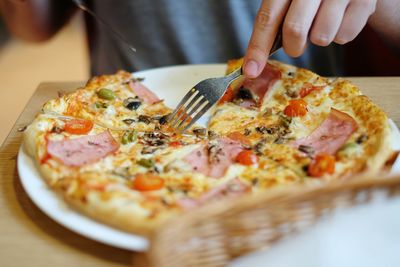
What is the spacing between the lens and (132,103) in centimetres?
220

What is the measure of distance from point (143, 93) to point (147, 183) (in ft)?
2.86

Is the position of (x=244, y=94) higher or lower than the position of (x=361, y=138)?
lower

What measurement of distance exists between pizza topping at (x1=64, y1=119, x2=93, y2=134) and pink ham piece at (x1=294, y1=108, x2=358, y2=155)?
807 millimetres

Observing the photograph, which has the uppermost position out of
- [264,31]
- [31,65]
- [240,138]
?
[264,31]

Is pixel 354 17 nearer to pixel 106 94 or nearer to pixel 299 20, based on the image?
pixel 299 20

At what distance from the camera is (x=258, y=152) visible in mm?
1813

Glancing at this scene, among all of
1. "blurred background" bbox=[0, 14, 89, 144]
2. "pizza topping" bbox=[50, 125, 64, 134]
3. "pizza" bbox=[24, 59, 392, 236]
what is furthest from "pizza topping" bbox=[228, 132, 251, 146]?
"blurred background" bbox=[0, 14, 89, 144]

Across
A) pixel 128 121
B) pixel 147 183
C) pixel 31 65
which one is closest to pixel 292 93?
pixel 128 121

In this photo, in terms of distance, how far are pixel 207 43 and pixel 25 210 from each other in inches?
64.1

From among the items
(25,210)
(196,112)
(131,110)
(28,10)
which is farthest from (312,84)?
(28,10)

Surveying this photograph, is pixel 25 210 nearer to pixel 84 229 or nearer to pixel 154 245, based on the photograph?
pixel 84 229

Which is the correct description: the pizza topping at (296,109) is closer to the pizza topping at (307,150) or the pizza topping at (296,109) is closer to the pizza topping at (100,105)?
the pizza topping at (307,150)

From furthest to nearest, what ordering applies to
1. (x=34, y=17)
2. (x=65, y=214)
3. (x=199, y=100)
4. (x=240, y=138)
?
(x=34, y=17), (x=199, y=100), (x=240, y=138), (x=65, y=214)

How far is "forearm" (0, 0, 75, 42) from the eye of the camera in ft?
9.08
